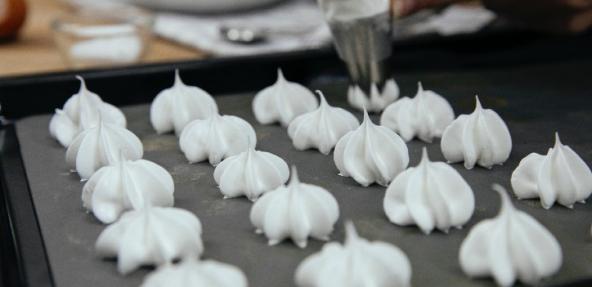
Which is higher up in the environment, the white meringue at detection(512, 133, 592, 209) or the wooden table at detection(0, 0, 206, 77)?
the white meringue at detection(512, 133, 592, 209)

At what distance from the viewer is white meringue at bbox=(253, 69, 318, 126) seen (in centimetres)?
146

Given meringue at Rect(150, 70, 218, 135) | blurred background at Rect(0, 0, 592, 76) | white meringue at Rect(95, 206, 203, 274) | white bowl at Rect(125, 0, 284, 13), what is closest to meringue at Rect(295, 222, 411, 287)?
white meringue at Rect(95, 206, 203, 274)

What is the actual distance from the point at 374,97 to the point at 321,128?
22cm

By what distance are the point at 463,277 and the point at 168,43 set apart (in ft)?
4.60

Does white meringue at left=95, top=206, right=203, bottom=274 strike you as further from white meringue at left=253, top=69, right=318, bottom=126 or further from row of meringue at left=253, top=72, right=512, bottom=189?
white meringue at left=253, top=69, right=318, bottom=126

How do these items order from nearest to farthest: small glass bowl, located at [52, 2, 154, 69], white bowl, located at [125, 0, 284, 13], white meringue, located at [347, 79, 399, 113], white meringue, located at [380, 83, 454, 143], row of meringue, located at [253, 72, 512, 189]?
1. row of meringue, located at [253, 72, 512, 189]
2. white meringue, located at [380, 83, 454, 143]
3. white meringue, located at [347, 79, 399, 113]
4. small glass bowl, located at [52, 2, 154, 69]
5. white bowl, located at [125, 0, 284, 13]

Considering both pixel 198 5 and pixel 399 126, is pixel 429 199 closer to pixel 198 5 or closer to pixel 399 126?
pixel 399 126

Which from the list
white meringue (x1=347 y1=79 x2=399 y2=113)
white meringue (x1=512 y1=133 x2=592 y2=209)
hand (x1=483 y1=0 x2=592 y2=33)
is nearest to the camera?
white meringue (x1=512 y1=133 x2=592 y2=209)

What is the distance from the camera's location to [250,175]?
3.89 ft

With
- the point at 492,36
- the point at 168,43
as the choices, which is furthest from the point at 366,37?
the point at 168,43

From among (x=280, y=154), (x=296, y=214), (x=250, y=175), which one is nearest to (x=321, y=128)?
(x=280, y=154)

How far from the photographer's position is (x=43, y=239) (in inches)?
42.5

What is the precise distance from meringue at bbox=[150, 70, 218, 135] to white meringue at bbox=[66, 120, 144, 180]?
0.43 ft

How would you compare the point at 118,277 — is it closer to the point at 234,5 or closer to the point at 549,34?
the point at 549,34
